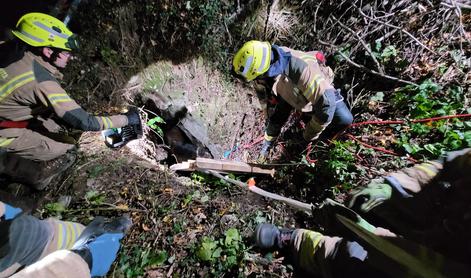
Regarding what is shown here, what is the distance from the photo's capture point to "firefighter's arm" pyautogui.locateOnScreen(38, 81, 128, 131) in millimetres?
3076

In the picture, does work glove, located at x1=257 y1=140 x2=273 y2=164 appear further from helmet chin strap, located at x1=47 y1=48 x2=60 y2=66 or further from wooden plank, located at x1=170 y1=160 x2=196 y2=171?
helmet chin strap, located at x1=47 y1=48 x2=60 y2=66

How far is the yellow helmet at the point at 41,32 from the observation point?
9.66 feet

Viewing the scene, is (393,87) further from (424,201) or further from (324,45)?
(424,201)

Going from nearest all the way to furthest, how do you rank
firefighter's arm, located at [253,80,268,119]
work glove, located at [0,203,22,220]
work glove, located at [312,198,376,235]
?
work glove, located at [312,198,376,235] < work glove, located at [0,203,22,220] < firefighter's arm, located at [253,80,268,119]

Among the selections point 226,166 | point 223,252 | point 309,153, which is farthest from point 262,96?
point 223,252

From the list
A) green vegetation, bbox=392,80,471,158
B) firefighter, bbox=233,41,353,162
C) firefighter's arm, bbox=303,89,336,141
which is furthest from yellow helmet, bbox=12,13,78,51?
green vegetation, bbox=392,80,471,158

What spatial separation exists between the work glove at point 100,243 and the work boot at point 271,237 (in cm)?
156

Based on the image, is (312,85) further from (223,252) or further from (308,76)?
(223,252)

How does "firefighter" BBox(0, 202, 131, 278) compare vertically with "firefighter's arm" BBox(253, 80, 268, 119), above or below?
below

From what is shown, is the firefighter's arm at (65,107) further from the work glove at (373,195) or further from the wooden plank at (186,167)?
the work glove at (373,195)

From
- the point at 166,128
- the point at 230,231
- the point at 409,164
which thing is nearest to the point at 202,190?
Result: the point at 230,231

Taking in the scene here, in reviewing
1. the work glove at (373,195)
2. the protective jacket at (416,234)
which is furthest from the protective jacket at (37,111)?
the work glove at (373,195)

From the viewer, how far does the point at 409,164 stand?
3.48m

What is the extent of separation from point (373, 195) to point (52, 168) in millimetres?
4334
